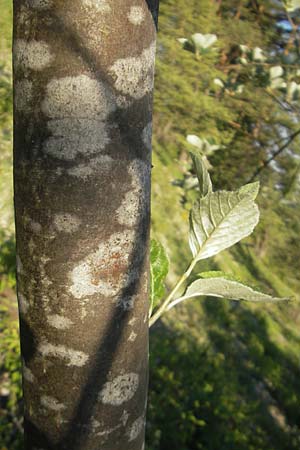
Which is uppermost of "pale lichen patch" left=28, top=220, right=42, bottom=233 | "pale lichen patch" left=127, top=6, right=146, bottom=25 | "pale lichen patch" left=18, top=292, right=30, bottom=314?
"pale lichen patch" left=127, top=6, right=146, bottom=25

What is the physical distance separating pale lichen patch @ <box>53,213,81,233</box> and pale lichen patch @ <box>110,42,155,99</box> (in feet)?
0.55

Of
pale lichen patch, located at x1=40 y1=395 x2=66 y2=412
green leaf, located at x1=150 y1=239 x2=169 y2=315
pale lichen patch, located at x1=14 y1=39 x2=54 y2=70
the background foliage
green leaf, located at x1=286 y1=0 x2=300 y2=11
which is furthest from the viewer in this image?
the background foliage

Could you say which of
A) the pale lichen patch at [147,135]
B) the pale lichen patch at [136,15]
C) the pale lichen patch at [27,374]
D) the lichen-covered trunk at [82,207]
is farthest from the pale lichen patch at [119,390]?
the pale lichen patch at [136,15]

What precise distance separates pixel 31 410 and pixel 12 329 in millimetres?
3356

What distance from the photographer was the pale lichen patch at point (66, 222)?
535 mm

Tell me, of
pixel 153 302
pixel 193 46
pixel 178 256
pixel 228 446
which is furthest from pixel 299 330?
pixel 153 302

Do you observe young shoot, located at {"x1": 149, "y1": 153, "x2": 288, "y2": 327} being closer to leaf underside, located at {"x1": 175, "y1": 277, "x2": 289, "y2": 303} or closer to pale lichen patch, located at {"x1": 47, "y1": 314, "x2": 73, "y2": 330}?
leaf underside, located at {"x1": 175, "y1": 277, "x2": 289, "y2": 303}

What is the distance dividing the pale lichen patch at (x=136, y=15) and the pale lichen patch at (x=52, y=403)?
1.67ft

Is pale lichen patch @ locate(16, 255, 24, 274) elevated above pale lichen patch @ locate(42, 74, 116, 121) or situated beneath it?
situated beneath

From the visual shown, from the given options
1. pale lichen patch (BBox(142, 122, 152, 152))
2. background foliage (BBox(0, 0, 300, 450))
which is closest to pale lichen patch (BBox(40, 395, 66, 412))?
pale lichen patch (BBox(142, 122, 152, 152))

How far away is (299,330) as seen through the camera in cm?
605

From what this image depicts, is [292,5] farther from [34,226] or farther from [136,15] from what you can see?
[34,226]

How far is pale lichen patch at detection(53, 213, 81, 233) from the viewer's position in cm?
53

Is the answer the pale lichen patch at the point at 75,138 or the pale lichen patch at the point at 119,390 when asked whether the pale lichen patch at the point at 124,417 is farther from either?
the pale lichen patch at the point at 75,138
